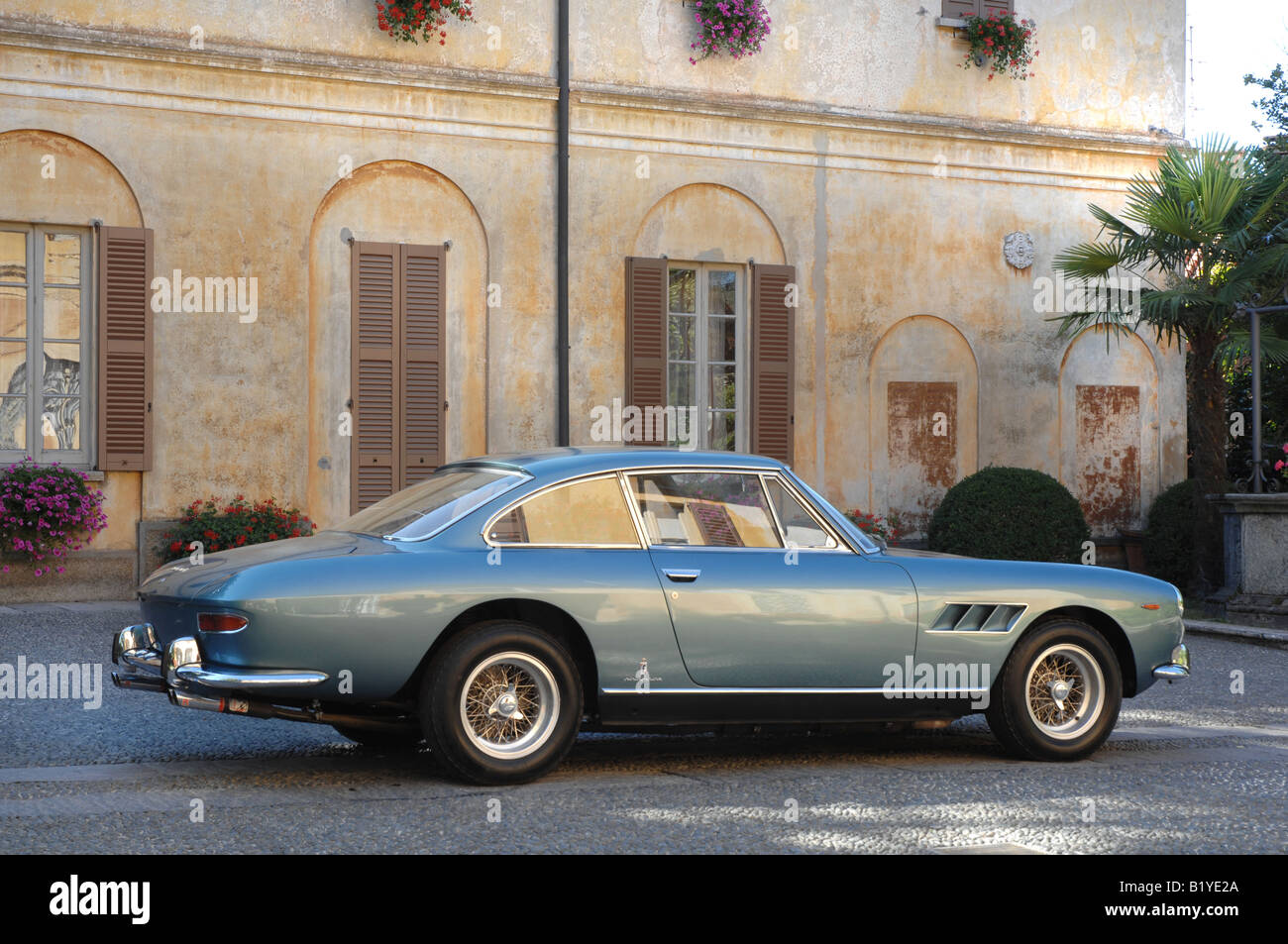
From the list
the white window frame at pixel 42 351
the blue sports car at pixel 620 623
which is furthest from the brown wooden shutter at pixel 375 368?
the blue sports car at pixel 620 623

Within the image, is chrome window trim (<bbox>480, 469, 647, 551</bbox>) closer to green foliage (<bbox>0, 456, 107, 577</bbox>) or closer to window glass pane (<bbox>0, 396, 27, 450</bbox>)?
green foliage (<bbox>0, 456, 107, 577</bbox>)

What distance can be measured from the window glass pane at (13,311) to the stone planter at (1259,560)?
10.8m

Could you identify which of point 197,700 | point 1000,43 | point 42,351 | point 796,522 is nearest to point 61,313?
point 42,351

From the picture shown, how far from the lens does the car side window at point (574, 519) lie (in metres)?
6.35

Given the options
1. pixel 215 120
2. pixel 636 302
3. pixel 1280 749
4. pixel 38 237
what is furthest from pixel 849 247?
pixel 1280 749

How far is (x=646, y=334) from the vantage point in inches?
606

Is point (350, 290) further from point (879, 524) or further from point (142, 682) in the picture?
point (142, 682)

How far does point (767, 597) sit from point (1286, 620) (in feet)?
28.8

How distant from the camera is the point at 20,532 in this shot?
12.8m

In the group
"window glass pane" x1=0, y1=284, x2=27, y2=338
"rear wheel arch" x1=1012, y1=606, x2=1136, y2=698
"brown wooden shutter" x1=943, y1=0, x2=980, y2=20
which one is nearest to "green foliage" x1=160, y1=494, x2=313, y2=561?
"window glass pane" x1=0, y1=284, x2=27, y2=338

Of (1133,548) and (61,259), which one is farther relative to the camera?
(1133,548)

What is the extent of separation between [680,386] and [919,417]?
2785 mm

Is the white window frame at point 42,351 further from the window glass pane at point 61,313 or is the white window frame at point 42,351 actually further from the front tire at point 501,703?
the front tire at point 501,703
